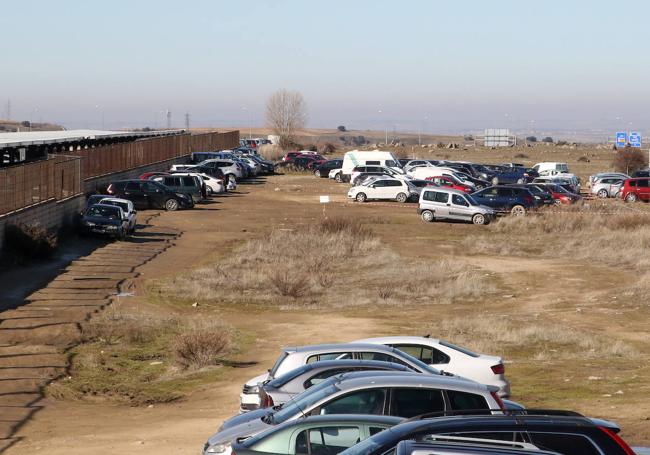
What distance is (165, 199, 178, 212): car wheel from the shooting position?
175 ft

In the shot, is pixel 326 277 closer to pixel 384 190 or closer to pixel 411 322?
pixel 411 322

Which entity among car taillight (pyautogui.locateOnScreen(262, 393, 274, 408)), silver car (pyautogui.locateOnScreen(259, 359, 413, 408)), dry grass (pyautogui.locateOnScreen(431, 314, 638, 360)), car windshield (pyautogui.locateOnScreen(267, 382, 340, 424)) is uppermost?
car windshield (pyautogui.locateOnScreen(267, 382, 340, 424))

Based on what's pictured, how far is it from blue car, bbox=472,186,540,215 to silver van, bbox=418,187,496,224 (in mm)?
1089

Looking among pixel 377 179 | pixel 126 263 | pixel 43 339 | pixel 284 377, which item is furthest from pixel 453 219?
pixel 284 377

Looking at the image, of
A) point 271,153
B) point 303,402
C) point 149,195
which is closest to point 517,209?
point 149,195

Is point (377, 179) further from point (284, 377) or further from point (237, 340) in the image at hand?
point (284, 377)

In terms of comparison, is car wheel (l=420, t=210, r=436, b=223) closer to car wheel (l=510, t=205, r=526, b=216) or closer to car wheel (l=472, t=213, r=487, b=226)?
car wheel (l=472, t=213, r=487, b=226)

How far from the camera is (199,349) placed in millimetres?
21922

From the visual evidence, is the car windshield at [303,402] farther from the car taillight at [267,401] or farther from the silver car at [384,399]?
the car taillight at [267,401]

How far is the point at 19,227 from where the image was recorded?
35594 millimetres

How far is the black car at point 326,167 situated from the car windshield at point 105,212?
119 feet

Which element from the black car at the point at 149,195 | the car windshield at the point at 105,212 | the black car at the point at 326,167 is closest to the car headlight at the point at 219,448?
the car windshield at the point at 105,212

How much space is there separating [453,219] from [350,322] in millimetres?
25044

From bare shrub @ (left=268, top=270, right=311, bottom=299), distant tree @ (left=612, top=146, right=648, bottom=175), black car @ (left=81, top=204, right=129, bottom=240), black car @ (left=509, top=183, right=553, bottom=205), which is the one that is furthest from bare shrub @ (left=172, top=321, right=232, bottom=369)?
distant tree @ (left=612, top=146, right=648, bottom=175)
